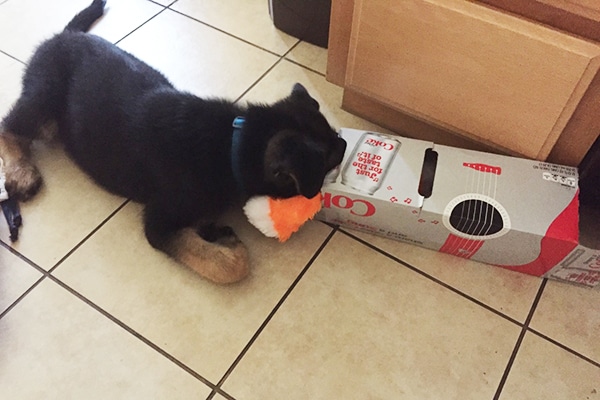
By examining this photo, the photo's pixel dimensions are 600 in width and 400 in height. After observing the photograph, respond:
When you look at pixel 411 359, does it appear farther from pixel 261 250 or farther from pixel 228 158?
pixel 228 158

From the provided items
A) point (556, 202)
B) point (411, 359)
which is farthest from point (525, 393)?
point (556, 202)

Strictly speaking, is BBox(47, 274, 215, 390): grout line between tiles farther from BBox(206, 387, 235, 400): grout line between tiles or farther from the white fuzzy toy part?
the white fuzzy toy part

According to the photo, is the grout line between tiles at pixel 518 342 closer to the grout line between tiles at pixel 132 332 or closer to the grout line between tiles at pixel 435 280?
the grout line between tiles at pixel 435 280

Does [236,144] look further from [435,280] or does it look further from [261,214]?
[435,280]

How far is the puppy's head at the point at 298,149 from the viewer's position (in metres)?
0.95

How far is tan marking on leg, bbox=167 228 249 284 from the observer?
111cm

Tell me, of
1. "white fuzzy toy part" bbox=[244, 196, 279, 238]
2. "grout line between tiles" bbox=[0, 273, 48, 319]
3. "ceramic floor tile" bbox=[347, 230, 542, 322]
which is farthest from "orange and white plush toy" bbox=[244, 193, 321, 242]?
"grout line between tiles" bbox=[0, 273, 48, 319]

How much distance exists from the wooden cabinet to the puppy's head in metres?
0.25

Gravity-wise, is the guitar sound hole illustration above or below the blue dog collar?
below

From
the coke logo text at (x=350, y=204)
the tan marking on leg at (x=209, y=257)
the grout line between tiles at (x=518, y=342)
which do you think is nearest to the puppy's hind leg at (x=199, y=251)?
the tan marking on leg at (x=209, y=257)

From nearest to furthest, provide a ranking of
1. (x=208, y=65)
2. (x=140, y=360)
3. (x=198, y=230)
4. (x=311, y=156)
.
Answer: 1. (x=311, y=156)
2. (x=140, y=360)
3. (x=198, y=230)
4. (x=208, y=65)

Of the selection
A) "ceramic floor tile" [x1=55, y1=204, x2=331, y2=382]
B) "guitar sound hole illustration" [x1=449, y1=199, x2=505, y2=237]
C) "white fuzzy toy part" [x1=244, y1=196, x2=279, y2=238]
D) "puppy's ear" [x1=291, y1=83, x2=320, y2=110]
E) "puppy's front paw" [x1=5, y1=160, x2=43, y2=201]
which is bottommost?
"ceramic floor tile" [x1=55, y1=204, x2=331, y2=382]

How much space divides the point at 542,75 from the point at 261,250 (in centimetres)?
71

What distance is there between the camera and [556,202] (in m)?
1.07
